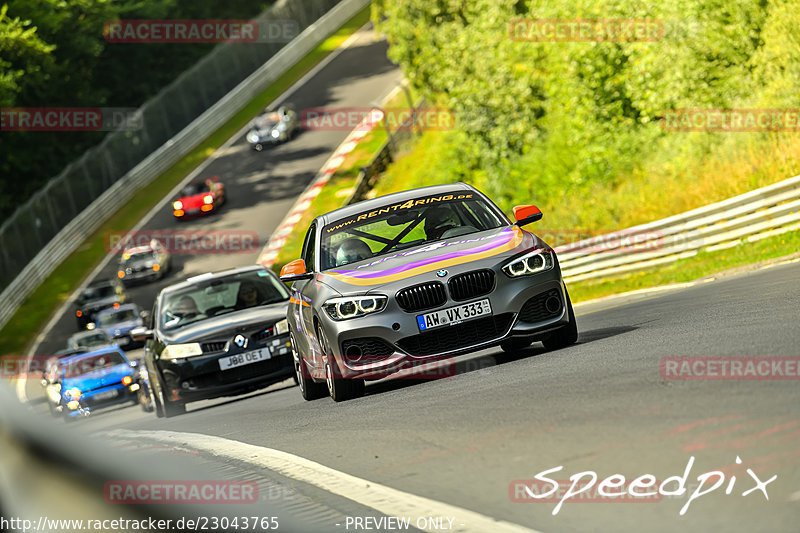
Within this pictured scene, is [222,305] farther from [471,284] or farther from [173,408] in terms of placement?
[471,284]

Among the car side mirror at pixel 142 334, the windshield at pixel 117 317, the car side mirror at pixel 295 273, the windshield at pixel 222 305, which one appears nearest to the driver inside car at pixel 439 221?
the car side mirror at pixel 295 273

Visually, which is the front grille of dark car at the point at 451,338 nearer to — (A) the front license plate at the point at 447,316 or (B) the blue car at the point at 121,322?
(A) the front license plate at the point at 447,316

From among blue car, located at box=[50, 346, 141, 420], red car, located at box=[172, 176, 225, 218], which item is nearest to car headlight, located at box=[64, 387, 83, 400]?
blue car, located at box=[50, 346, 141, 420]

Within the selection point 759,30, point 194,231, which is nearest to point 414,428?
point 759,30

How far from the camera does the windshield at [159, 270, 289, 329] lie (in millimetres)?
14578

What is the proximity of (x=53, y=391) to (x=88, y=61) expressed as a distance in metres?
47.4

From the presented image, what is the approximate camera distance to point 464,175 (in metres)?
38.2

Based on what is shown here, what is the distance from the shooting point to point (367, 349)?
924 centimetres

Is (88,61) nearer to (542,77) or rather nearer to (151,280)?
(151,280)

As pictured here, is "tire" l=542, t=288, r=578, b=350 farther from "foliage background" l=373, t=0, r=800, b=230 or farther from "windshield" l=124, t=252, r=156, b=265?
"windshield" l=124, t=252, r=156, b=265

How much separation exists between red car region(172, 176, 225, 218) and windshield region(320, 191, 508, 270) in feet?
139

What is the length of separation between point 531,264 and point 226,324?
5375 millimetres

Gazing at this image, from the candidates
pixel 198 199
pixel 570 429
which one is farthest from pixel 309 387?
pixel 198 199

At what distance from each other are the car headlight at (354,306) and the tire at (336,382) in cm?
27
